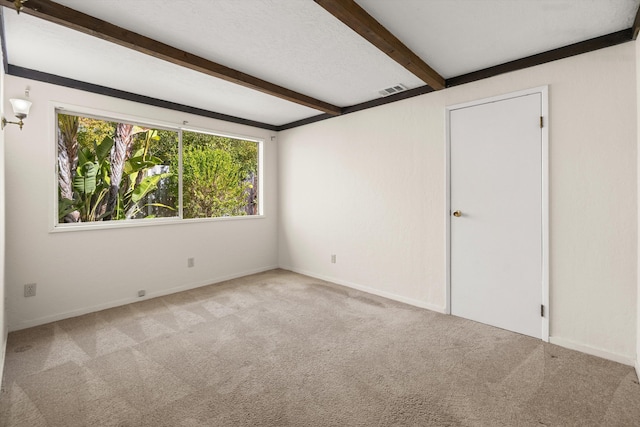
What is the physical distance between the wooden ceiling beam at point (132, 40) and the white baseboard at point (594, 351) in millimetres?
3446

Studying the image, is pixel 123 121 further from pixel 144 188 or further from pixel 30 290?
pixel 30 290

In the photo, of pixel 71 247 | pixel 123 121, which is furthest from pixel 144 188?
pixel 71 247

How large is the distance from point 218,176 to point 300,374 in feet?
11.8

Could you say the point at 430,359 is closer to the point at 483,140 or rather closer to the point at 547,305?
the point at 547,305

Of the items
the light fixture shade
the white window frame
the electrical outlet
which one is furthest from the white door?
the electrical outlet

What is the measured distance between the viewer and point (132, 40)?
2.26 meters

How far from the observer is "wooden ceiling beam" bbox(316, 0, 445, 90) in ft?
6.07

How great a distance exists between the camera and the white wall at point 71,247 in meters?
2.87

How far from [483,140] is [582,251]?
121cm

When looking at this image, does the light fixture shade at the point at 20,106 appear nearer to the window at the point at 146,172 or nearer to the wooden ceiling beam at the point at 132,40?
the window at the point at 146,172

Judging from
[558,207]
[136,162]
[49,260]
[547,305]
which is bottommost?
[547,305]

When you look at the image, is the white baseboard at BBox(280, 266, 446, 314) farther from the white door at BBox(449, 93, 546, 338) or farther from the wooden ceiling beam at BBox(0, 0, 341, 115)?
the wooden ceiling beam at BBox(0, 0, 341, 115)

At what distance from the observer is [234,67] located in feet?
9.43

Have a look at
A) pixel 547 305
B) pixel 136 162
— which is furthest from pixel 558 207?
pixel 136 162
